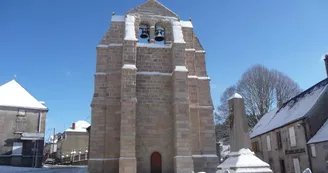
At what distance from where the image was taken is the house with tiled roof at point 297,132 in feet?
56.2

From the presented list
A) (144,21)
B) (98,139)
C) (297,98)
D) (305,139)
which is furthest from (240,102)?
(297,98)

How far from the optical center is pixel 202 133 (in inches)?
614

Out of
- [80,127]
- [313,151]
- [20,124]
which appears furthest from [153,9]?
[80,127]

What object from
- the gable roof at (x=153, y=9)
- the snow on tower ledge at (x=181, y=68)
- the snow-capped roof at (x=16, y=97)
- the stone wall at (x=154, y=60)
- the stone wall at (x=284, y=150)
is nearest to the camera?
the snow on tower ledge at (x=181, y=68)

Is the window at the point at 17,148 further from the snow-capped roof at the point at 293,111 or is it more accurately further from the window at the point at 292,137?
the window at the point at 292,137

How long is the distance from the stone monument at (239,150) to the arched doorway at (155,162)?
7.54 meters

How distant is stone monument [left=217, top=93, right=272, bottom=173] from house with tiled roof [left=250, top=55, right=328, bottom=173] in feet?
34.0

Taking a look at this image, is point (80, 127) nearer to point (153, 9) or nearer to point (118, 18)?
point (118, 18)

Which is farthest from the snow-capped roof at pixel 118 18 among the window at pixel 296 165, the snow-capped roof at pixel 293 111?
the window at pixel 296 165

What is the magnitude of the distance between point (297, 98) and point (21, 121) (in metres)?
26.7

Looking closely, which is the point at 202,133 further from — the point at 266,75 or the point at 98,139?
the point at 266,75

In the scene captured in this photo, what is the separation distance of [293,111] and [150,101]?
37.4 feet

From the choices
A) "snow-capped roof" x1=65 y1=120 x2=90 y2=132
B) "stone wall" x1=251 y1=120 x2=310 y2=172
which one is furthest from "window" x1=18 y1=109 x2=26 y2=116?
"stone wall" x1=251 y1=120 x2=310 y2=172

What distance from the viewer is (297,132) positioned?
18531 mm
